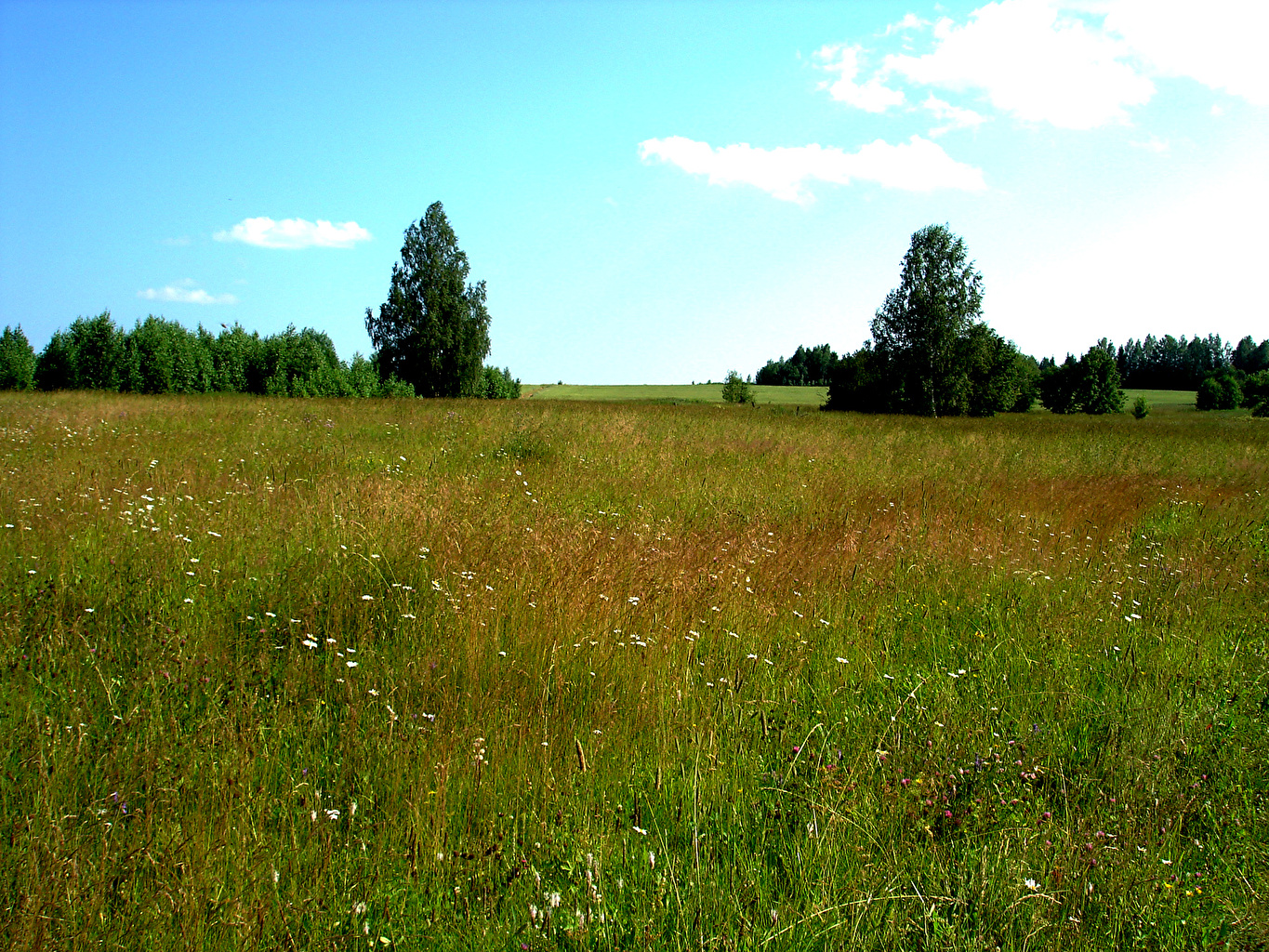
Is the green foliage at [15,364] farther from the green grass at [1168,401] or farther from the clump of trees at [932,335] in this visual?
the green grass at [1168,401]

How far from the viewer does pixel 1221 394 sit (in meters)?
66.4

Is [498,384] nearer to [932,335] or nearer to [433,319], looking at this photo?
[433,319]

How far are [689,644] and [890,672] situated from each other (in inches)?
43.5

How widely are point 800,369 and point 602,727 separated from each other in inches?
4720

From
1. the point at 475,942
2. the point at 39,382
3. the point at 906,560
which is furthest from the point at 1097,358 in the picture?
the point at 39,382

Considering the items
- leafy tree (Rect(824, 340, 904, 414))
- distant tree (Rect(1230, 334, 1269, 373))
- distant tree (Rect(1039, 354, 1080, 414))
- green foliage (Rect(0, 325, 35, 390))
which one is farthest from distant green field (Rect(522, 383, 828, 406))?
distant tree (Rect(1230, 334, 1269, 373))

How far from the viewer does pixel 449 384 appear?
150 feet

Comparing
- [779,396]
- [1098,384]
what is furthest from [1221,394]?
[779,396]

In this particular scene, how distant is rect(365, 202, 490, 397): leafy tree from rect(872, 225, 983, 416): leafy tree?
92.4 feet

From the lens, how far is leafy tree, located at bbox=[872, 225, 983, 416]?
38562mm

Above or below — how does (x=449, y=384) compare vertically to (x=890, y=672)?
above

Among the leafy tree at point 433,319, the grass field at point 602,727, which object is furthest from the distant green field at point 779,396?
the grass field at point 602,727

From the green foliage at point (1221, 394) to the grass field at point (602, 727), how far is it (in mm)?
81566

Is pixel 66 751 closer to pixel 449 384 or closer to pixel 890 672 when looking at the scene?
pixel 890 672
